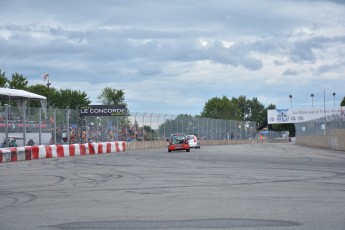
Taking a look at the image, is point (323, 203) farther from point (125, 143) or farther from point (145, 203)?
point (125, 143)

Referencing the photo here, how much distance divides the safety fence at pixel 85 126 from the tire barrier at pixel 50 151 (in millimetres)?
1099

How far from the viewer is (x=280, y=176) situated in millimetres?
16938

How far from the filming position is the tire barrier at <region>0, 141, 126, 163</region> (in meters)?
27.9

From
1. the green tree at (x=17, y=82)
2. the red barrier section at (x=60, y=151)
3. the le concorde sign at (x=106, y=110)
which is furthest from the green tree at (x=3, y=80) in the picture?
the red barrier section at (x=60, y=151)

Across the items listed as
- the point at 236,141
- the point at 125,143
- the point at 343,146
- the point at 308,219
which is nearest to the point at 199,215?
the point at 308,219

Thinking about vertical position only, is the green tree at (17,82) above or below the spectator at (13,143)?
above

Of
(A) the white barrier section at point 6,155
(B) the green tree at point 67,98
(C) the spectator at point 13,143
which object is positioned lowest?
(A) the white barrier section at point 6,155

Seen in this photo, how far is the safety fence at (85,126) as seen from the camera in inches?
1226

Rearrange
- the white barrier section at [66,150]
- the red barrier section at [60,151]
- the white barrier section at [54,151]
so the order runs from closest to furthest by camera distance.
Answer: the white barrier section at [54,151], the red barrier section at [60,151], the white barrier section at [66,150]

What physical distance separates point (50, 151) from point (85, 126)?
8748 mm

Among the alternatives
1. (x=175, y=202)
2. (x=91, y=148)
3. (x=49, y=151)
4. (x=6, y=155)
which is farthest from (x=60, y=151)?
(x=175, y=202)

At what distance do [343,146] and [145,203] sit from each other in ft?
103

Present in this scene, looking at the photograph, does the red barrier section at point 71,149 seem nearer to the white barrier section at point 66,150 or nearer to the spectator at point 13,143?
the white barrier section at point 66,150

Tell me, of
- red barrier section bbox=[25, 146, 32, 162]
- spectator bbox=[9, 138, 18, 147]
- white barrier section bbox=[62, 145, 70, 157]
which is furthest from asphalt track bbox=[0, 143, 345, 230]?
white barrier section bbox=[62, 145, 70, 157]
